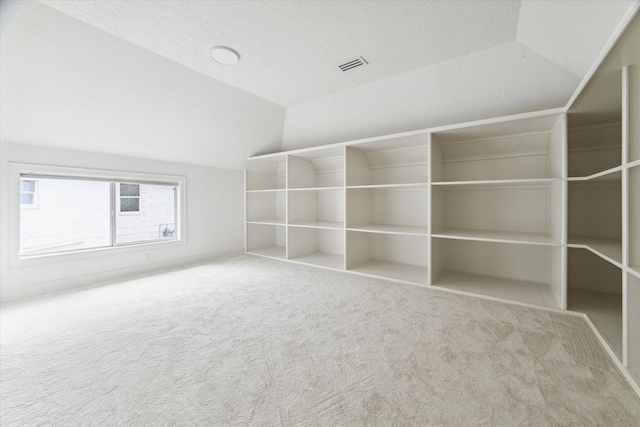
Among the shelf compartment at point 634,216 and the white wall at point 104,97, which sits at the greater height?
the white wall at point 104,97

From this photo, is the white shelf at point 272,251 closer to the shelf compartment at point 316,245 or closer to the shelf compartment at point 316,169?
the shelf compartment at point 316,245

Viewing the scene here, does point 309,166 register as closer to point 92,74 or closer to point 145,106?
point 145,106

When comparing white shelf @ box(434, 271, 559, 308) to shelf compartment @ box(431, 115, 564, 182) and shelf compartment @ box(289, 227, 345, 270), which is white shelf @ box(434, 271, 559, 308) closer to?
shelf compartment @ box(431, 115, 564, 182)

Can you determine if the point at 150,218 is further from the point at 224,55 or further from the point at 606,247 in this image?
the point at 606,247

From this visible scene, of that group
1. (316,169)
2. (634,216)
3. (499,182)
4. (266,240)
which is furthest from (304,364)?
(266,240)

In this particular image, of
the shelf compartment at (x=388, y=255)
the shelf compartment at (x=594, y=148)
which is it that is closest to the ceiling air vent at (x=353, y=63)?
the shelf compartment at (x=388, y=255)

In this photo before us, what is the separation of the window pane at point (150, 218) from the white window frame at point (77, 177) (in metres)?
0.11

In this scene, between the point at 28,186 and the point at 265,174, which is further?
the point at 265,174

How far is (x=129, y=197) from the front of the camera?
3.05m

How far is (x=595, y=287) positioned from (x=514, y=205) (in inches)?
37.7

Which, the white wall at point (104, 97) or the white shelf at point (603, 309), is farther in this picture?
the white wall at point (104, 97)

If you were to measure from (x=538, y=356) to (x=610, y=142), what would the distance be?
6.66 ft

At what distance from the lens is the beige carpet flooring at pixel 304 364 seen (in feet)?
3.14

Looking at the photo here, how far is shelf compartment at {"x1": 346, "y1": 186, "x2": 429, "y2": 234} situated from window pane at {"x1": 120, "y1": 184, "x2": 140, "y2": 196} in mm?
2794
